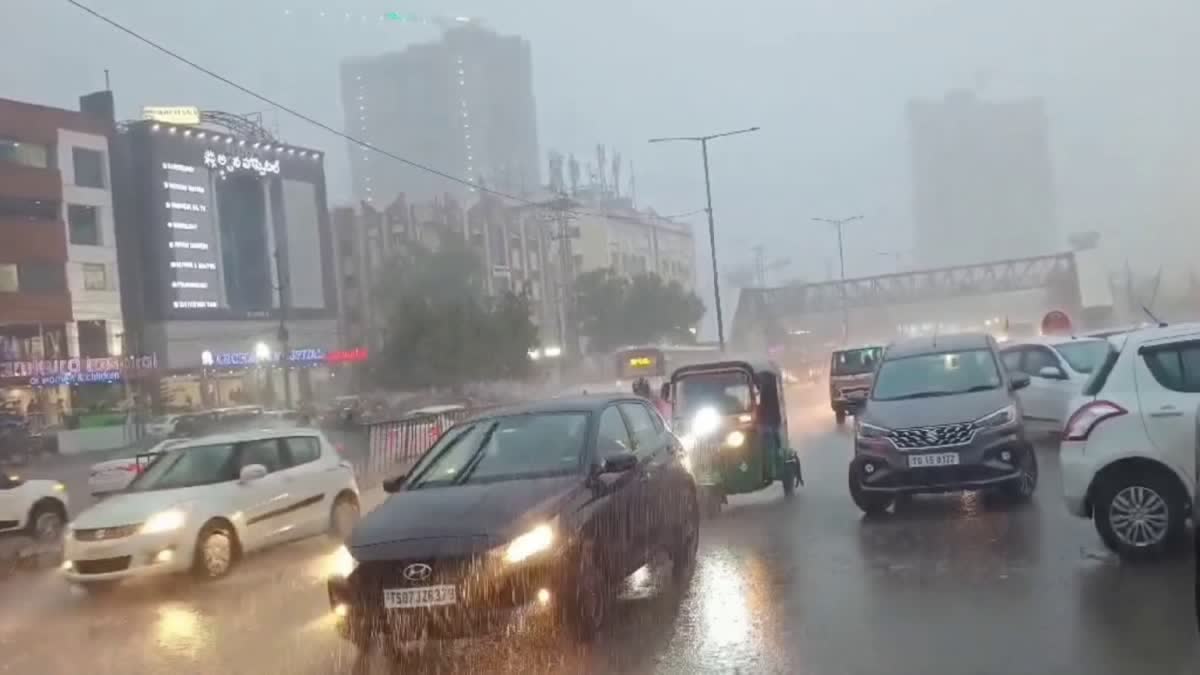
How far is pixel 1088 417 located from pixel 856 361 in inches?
872

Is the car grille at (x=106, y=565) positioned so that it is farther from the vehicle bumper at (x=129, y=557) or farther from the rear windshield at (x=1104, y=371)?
the rear windshield at (x=1104, y=371)

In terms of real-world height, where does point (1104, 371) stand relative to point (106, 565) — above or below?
above

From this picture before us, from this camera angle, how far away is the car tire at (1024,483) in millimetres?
11727

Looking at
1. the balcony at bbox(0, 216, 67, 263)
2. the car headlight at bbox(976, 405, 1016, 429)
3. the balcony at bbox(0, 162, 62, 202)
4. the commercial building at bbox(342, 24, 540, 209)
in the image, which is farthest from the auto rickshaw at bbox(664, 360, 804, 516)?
the commercial building at bbox(342, 24, 540, 209)

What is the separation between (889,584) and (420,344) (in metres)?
44.8

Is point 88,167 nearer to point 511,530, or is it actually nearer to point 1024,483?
point 1024,483

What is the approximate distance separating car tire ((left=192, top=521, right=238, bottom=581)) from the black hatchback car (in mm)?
4059

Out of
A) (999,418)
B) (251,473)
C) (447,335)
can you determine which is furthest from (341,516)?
(447,335)

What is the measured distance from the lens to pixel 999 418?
1170 centimetres

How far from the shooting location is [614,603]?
349 inches

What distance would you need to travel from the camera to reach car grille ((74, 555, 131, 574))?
1158cm

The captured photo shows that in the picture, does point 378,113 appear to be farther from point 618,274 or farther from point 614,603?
point 614,603

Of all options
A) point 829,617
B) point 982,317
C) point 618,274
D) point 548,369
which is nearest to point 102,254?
point 548,369

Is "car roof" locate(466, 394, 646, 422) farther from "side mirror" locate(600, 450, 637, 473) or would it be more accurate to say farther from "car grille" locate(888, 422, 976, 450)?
"car grille" locate(888, 422, 976, 450)
